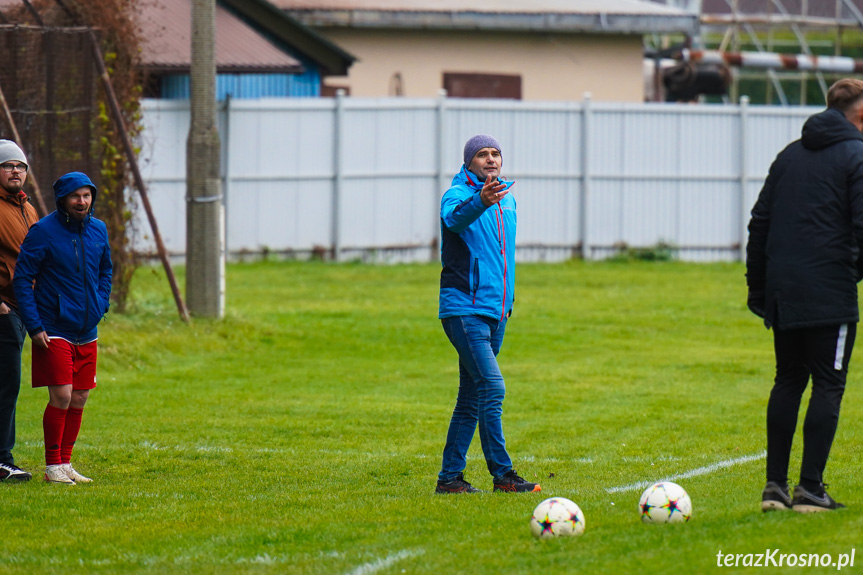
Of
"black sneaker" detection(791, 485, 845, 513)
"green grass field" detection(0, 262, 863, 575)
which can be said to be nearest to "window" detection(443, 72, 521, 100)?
"green grass field" detection(0, 262, 863, 575)

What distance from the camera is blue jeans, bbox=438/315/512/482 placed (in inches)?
275

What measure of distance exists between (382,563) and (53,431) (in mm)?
3112

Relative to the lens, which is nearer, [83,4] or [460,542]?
[460,542]

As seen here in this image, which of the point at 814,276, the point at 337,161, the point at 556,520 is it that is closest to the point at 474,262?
the point at 556,520

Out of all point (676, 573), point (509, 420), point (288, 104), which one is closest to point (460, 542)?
point (676, 573)

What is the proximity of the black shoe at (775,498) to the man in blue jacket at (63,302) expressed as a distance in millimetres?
4089

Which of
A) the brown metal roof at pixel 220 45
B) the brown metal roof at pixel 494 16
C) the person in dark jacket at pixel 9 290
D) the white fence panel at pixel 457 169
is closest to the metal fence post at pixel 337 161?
the white fence panel at pixel 457 169

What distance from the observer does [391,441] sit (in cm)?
947

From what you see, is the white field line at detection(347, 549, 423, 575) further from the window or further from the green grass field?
the window

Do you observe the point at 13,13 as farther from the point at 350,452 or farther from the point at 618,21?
the point at 618,21

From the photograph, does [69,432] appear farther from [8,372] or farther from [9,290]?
[9,290]

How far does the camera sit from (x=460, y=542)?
581 centimetres

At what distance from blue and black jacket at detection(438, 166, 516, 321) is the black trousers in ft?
5.12

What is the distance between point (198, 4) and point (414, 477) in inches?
300
